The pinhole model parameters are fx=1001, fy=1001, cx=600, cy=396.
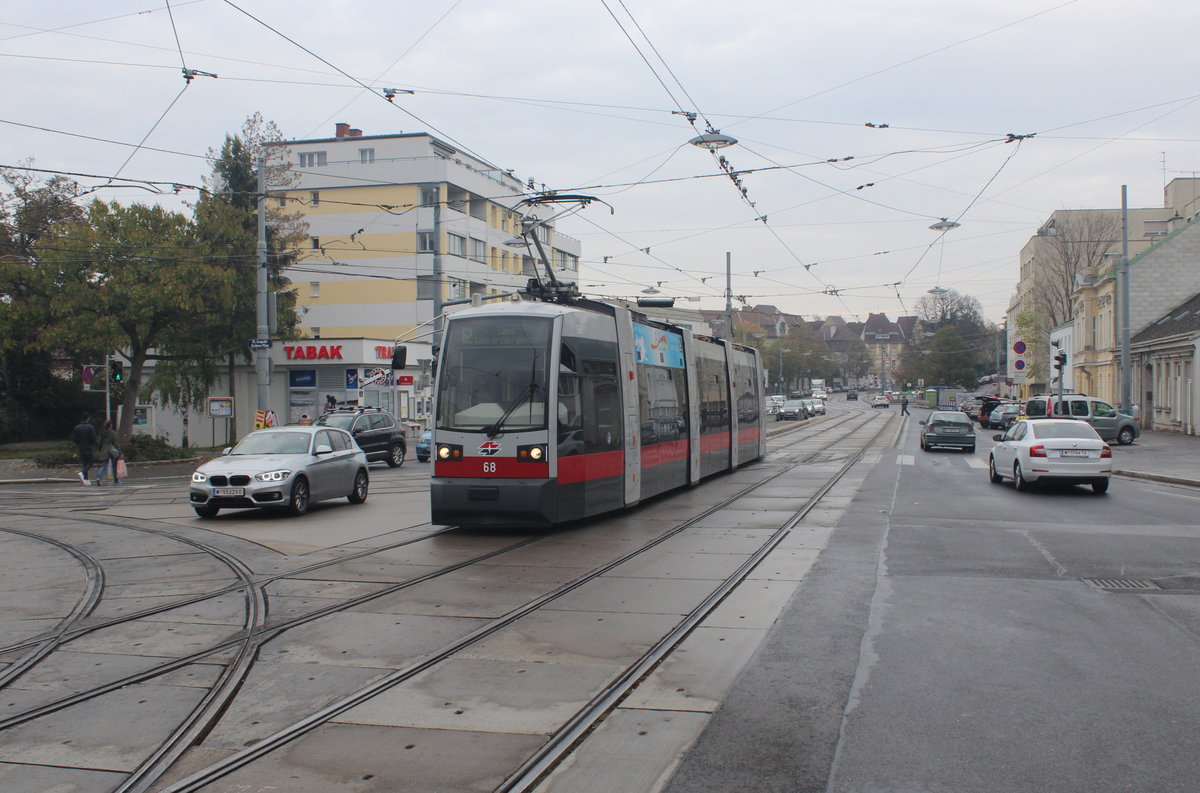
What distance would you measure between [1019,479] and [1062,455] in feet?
3.30

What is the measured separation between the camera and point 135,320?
3369cm

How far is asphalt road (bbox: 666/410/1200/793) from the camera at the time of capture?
15.9 feet

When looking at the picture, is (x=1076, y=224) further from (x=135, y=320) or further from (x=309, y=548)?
(x=309, y=548)

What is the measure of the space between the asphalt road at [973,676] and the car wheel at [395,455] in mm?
20636

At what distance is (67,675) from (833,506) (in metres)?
12.8

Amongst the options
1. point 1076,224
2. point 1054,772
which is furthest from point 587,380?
point 1076,224

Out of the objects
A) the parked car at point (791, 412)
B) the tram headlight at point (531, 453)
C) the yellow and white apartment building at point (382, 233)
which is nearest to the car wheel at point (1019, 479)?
the tram headlight at point (531, 453)

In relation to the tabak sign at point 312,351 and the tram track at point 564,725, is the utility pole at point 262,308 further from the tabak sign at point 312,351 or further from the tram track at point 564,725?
the tram track at point 564,725

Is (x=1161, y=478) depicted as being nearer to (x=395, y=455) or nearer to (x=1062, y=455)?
(x=1062, y=455)

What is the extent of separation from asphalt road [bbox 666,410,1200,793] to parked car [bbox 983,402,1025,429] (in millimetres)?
42635

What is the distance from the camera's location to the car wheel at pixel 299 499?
1642 centimetres

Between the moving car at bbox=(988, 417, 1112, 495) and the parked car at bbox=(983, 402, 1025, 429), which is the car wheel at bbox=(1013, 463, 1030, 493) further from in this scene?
the parked car at bbox=(983, 402, 1025, 429)

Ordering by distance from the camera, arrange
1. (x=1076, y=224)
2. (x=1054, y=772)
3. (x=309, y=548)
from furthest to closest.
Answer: (x=1076, y=224), (x=309, y=548), (x=1054, y=772)

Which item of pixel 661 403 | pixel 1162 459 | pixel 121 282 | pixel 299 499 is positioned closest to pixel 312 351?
pixel 121 282
